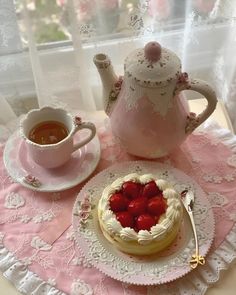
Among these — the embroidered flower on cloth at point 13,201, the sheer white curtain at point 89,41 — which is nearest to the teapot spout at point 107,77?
the sheer white curtain at point 89,41

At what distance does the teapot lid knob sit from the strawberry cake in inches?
7.2

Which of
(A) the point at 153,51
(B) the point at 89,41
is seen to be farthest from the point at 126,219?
(B) the point at 89,41

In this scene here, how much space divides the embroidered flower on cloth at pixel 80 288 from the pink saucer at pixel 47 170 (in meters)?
0.17

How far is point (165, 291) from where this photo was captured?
0.74 metres

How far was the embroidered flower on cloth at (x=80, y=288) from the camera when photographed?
74cm

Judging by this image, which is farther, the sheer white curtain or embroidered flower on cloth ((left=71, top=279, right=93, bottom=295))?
the sheer white curtain

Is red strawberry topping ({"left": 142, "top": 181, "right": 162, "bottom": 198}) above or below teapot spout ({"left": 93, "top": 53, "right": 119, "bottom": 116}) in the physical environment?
below

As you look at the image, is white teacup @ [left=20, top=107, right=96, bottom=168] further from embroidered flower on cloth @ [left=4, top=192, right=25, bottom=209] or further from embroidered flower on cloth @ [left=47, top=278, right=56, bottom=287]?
embroidered flower on cloth @ [left=47, top=278, right=56, bottom=287]

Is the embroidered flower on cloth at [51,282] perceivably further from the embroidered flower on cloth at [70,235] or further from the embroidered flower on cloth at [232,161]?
the embroidered flower on cloth at [232,161]

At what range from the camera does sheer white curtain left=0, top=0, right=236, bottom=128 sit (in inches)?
34.7

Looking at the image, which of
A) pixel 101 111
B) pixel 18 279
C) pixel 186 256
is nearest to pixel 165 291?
pixel 186 256

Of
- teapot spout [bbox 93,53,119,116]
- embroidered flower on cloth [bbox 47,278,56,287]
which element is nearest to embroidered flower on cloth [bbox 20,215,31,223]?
embroidered flower on cloth [bbox 47,278,56,287]

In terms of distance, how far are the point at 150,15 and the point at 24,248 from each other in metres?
0.45

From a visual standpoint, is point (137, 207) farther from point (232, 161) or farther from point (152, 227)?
point (232, 161)
